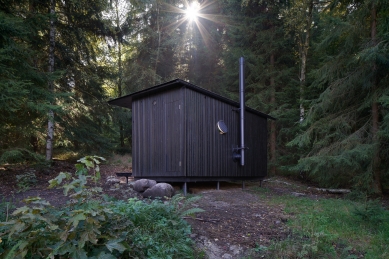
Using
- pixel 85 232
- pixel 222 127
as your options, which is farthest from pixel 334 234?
pixel 222 127

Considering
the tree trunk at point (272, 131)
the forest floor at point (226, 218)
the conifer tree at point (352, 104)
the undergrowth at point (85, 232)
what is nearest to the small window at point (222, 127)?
the forest floor at point (226, 218)

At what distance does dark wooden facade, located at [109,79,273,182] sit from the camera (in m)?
7.61

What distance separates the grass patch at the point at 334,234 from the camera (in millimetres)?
3869

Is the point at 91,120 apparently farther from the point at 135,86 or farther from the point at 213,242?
the point at 213,242

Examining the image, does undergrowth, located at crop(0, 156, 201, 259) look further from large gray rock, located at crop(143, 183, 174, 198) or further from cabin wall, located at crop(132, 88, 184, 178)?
cabin wall, located at crop(132, 88, 184, 178)

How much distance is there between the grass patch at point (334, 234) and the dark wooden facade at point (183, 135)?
8.27ft

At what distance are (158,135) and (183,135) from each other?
1.03 metres

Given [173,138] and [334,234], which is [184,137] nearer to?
[173,138]

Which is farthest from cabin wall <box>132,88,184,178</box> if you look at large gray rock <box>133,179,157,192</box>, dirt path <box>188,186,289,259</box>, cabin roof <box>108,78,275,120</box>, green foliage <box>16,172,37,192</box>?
green foliage <box>16,172,37,192</box>

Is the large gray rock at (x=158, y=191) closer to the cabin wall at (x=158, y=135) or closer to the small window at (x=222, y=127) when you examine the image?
the cabin wall at (x=158, y=135)

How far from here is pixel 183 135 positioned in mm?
7504

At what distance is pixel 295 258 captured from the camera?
3.71 m

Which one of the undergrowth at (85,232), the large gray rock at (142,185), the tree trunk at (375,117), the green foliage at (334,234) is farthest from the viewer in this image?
the tree trunk at (375,117)

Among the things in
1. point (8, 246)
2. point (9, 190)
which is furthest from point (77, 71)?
point (8, 246)
